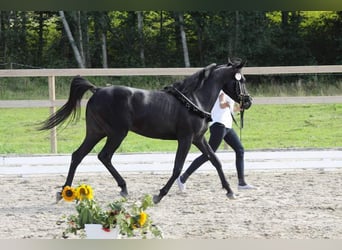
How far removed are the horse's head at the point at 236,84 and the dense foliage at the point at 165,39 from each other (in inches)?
537

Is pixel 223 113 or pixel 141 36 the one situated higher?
pixel 141 36

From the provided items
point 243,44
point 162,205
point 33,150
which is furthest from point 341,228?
point 243,44

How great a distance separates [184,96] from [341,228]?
74.5 inches

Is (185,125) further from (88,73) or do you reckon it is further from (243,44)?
(243,44)

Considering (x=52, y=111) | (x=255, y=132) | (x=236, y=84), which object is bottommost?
(x=255, y=132)

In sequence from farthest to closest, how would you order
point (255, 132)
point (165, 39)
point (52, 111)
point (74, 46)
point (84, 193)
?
point (165, 39) → point (74, 46) → point (255, 132) → point (52, 111) → point (84, 193)

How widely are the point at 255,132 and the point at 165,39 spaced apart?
9.92 metres

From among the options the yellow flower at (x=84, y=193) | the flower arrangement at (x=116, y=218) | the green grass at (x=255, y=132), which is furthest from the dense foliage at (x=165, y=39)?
the flower arrangement at (x=116, y=218)

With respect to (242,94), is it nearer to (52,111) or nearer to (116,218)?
(116,218)

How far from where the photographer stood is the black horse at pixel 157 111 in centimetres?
590

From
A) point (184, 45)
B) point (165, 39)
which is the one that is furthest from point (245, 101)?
point (165, 39)

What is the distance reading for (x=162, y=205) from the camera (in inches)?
228

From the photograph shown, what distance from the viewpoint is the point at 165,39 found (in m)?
21.1
